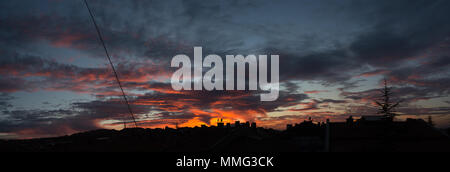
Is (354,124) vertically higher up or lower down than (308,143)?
higher up

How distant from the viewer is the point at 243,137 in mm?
37156
